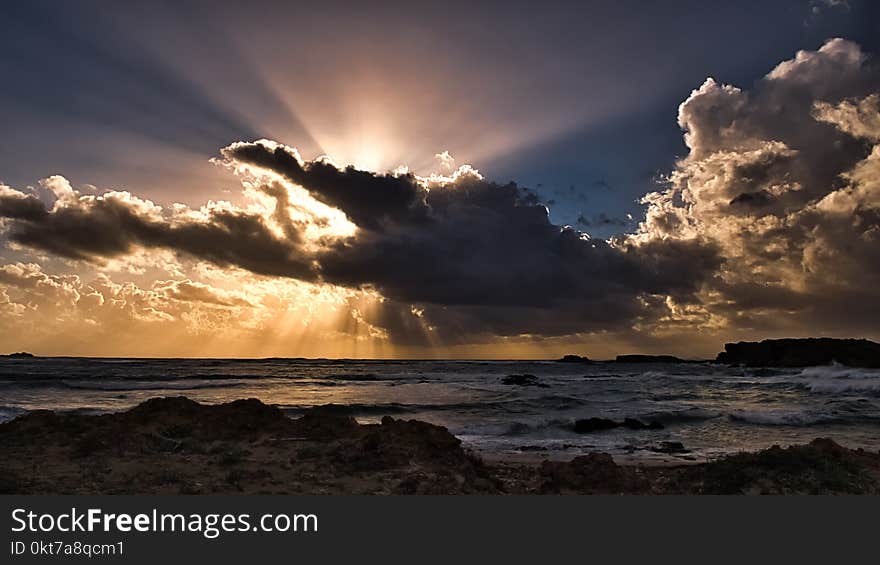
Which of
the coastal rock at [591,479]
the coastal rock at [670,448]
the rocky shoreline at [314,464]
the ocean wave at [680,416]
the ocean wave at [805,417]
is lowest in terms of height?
the ocean wave at [680,416]

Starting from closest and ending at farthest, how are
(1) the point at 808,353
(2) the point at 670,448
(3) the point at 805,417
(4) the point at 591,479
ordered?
(4) the point at 591,479
(2) the point at 670,448
(3) the point at 805,417
(1) the point at 808,353

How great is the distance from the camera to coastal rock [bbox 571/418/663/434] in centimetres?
2342

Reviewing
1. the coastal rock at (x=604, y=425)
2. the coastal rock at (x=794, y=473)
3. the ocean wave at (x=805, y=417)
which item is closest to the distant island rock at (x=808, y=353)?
the ocean wave at (x=805, y=417)

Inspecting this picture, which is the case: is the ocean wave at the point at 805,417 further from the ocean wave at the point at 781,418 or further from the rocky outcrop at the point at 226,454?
the rocky outcrop at the point at 226,454

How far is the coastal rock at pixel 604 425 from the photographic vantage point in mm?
23422

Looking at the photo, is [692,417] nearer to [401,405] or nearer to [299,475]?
[401,405]

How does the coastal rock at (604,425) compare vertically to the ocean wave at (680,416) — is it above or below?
above

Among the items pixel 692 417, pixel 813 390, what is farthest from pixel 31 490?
pixel 813 390

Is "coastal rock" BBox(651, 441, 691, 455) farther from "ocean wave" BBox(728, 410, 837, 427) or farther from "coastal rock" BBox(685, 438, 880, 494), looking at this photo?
→ "ocean wave" BBox(728, 410, 837, 427)

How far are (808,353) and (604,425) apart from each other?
363 feet

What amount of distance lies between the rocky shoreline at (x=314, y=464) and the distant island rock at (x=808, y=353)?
97.6 meters

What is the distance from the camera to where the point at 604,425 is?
23.9 m

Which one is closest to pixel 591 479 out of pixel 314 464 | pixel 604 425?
pixel 314 464

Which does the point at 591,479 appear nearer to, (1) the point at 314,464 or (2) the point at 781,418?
(1) the point at 314,464
